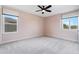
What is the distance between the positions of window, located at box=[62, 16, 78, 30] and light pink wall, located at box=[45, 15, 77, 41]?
14.7 inches

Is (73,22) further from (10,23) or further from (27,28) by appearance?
(10,23)

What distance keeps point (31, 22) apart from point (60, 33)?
2.85 m

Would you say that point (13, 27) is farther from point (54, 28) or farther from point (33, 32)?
point (54, 28)

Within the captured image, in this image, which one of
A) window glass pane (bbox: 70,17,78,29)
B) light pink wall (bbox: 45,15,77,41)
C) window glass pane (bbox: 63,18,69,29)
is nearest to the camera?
window glass pane (bbox: 70,17,78,29)

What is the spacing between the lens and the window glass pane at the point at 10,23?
4.48 m

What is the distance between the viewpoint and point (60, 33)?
5.98 metres

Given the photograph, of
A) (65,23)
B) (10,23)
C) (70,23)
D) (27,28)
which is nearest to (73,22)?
(70,23)

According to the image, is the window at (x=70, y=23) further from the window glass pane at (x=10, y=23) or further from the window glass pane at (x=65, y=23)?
the window glass pane at (x=10, y=23)

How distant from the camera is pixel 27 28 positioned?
5914 mm

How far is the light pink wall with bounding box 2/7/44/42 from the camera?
15.7ft

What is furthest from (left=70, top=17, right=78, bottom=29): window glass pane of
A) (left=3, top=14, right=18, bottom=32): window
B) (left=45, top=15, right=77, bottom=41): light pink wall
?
(left=3, top=14, right=18, bottom=32): window

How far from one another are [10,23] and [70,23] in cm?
458

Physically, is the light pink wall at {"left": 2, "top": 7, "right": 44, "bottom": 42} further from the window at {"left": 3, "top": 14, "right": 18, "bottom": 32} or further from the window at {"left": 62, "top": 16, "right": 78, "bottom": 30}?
the window at {"left": 62, "top": 16, "right": 78, "bottom": 30}

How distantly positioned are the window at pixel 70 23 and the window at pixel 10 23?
3995 millimetres
